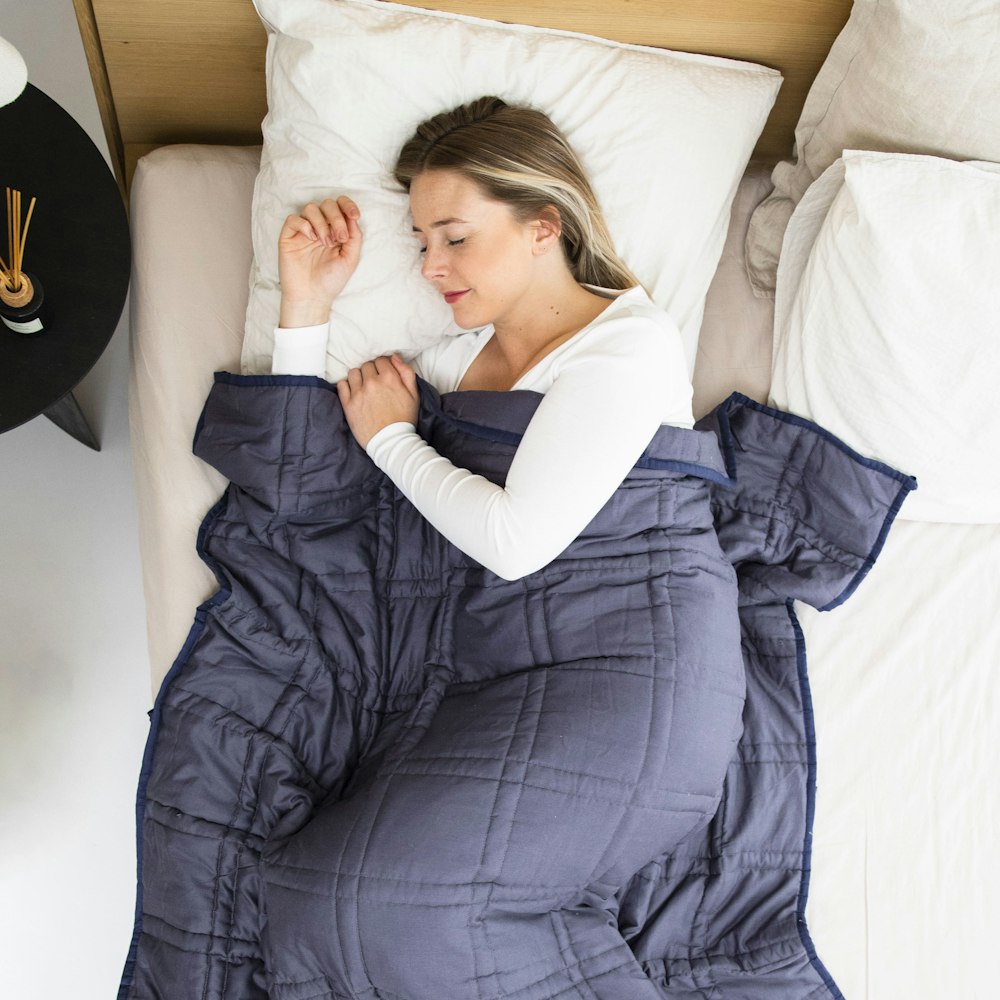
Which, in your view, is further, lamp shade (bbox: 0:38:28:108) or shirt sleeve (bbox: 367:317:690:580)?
shirt sleeve (bbox: 367:317:690:580)

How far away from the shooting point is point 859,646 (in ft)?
4.70

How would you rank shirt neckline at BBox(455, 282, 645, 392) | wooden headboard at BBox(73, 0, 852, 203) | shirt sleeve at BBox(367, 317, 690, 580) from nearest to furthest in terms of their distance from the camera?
shirt sleeve at BBox(367, 317, 690, 580) < shirt neckline at BBox(455, 282, 645, 392) < wooden headboard at BBox(73, 0, 852, 203)

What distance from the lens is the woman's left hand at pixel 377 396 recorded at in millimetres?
1354

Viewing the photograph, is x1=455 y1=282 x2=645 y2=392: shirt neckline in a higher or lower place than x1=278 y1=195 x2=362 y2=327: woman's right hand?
lower

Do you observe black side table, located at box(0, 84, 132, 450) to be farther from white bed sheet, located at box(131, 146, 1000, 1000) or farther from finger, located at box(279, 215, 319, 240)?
finger, located at box(279, 215, 319, 240)

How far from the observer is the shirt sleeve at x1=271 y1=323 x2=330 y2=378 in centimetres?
135

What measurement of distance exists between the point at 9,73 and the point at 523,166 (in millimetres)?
596

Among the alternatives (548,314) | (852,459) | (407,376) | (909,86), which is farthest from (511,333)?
(909,86)

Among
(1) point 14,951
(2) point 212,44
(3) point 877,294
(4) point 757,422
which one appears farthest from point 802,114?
(1) point 14,951

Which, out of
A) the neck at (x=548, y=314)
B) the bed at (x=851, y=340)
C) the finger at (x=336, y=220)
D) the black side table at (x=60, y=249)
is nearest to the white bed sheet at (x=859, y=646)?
the bed at (x=851, y=340)

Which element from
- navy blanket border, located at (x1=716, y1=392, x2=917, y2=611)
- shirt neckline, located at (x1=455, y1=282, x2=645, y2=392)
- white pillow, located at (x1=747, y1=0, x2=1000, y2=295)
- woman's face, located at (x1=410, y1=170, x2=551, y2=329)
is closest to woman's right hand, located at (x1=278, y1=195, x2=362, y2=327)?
woman's face, located at (x1=410, y1=170, x2=551, y2=329)

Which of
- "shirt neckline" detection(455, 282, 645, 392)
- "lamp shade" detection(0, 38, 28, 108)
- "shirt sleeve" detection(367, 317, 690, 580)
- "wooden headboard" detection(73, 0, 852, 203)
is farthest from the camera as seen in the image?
"wooden headboard" detection(73, 0, 852, 203)

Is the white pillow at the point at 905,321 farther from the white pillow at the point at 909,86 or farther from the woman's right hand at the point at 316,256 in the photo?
the woman's right hand at the point at 316,256

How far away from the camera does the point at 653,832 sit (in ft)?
3.89
